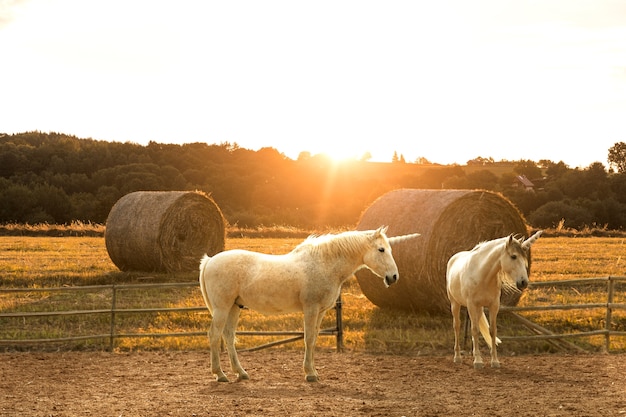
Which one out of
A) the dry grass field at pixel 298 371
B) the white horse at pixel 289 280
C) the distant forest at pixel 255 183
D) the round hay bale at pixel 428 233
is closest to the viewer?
the dry grass field at pixel 298 371

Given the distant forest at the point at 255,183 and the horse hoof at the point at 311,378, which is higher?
the distant forest at the point at 255,183

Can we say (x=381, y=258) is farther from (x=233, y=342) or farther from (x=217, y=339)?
(x=217, y=339)

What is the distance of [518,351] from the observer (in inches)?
408

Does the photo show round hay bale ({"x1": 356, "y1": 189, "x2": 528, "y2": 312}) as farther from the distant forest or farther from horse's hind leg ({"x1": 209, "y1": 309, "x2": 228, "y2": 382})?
the distant forest

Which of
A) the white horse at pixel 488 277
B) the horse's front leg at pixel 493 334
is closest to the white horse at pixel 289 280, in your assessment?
the white horse at pixel 488 277

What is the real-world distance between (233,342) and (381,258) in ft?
6.11

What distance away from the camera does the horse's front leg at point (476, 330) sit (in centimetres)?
915

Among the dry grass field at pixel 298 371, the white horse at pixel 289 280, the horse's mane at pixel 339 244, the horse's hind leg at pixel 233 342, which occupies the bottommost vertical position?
the dry grass field at pixel 298 371

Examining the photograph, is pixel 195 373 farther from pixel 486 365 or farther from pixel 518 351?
pixel 518 351

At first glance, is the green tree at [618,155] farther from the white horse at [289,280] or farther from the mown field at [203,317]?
the white horse at [289,280]

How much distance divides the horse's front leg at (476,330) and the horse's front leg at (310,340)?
1.95 m

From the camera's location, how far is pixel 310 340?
8516 millimetres

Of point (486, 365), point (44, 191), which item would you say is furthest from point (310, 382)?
point (44, 191)

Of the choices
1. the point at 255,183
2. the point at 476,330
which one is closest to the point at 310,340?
the point at 476,330
